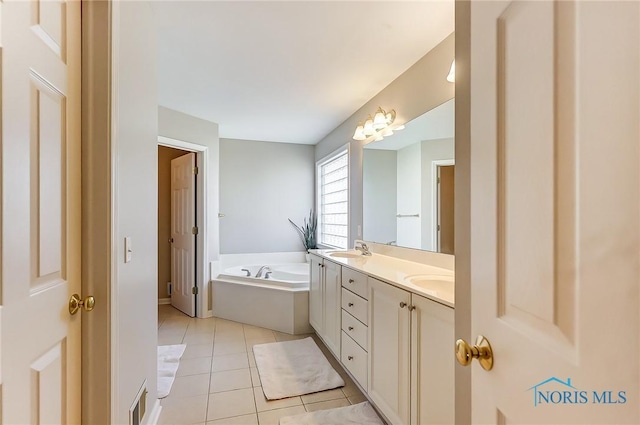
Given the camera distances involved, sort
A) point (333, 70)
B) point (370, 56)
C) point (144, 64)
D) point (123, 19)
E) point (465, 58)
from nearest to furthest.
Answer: point (465, 58)
point (123, 19)
point (144, 64)
point (370, 56)
point (333, 70)

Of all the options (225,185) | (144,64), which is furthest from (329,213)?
(144,64)

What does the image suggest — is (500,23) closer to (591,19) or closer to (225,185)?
(591,19)

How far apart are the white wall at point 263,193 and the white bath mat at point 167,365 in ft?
5.65

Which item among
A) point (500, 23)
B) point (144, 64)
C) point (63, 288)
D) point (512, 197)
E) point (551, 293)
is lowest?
point (63, 288)

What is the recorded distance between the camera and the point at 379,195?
110 inches

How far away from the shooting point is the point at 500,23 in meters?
0.61

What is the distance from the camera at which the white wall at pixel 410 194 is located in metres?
2.26

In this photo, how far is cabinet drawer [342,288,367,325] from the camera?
6.33 feet

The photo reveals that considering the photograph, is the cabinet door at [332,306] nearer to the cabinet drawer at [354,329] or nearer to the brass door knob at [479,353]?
the cabinet drawer at [354,329]

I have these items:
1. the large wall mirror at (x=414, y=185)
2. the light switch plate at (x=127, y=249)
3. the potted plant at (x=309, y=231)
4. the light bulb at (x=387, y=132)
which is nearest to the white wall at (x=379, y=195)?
the large wall mirror at (x=414, y=185)

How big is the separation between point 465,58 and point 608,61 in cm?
45

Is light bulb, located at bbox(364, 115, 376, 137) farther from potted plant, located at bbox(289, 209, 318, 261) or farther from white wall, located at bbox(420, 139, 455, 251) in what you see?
potted plant, located at bbox(289, 209, 318, 261)

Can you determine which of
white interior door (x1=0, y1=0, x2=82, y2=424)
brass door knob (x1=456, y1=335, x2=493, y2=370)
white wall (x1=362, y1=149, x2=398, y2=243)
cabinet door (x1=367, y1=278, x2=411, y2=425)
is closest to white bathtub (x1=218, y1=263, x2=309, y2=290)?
white wall (x1=362, y1=149, x2=398, y2=243)

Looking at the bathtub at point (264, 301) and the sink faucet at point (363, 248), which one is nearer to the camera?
the sink faucet at point (363, 248)
